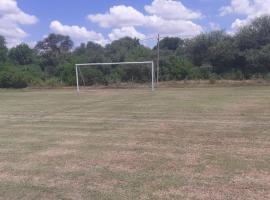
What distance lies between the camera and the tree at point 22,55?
260ft

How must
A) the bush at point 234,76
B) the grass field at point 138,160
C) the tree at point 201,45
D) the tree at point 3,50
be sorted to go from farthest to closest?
the tree at point 3,50 < the tree at point 201,45 < the bush at point 234,76 < the grass field at point 138,160

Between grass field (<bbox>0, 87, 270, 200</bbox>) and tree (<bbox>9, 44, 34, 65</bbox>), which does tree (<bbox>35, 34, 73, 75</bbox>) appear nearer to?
tree (<bbox>9, 44, 34, 65</bbox>)

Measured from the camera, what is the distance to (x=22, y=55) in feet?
262

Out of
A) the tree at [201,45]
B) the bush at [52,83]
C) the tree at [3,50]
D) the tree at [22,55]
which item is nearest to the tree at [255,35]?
the tree at [201,45]

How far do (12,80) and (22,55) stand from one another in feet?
114

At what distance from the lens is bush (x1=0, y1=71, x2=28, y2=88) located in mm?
46344

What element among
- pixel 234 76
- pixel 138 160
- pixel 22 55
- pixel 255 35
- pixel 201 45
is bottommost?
pixel 138 160

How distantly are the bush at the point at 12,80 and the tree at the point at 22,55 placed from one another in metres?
32.5

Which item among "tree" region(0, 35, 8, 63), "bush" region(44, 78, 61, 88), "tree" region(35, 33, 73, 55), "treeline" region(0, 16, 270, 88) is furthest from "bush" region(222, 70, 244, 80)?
"tree" region(35, 33, 73, 55)

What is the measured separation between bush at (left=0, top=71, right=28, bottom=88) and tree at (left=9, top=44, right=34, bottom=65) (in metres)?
32.5

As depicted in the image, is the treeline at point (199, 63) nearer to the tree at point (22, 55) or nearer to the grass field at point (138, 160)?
the tree at point (22, 55)

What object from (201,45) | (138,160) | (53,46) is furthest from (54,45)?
(138,160)

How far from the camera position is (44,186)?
577cm

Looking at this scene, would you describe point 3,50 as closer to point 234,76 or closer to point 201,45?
point 201,45
